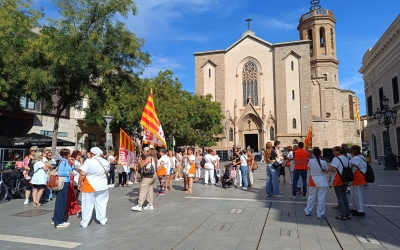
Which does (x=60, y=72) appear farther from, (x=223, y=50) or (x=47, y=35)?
(x=223, y=50)

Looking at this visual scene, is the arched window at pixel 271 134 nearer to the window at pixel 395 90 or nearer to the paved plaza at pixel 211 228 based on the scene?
the window at pixel 395 90

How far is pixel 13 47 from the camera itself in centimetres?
1486

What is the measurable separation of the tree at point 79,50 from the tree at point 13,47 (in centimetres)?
80

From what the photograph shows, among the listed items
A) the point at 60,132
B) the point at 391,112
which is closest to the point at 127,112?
the point at 60,132

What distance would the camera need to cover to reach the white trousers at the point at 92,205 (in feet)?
21.1

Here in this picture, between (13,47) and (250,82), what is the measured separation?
3664 centimetres

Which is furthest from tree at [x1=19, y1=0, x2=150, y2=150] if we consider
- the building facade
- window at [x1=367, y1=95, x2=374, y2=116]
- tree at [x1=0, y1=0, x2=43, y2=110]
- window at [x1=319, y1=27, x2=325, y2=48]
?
window at [x1=319, y1=27, x2=325, y2=48]

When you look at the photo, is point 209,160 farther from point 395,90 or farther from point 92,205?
point 395,90

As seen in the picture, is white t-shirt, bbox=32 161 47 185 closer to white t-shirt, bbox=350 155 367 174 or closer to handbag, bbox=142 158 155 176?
handbag, bbox=142 158 155 176

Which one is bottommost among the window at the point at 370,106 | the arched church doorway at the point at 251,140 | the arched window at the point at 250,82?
the arched church doorway at the point at 251,140

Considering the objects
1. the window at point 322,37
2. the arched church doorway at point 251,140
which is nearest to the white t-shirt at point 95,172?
the arched church doorway at point 251,140

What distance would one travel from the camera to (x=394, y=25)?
2109cm

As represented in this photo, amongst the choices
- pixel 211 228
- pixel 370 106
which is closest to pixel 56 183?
pixel 211 228

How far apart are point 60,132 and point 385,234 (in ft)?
94.6
